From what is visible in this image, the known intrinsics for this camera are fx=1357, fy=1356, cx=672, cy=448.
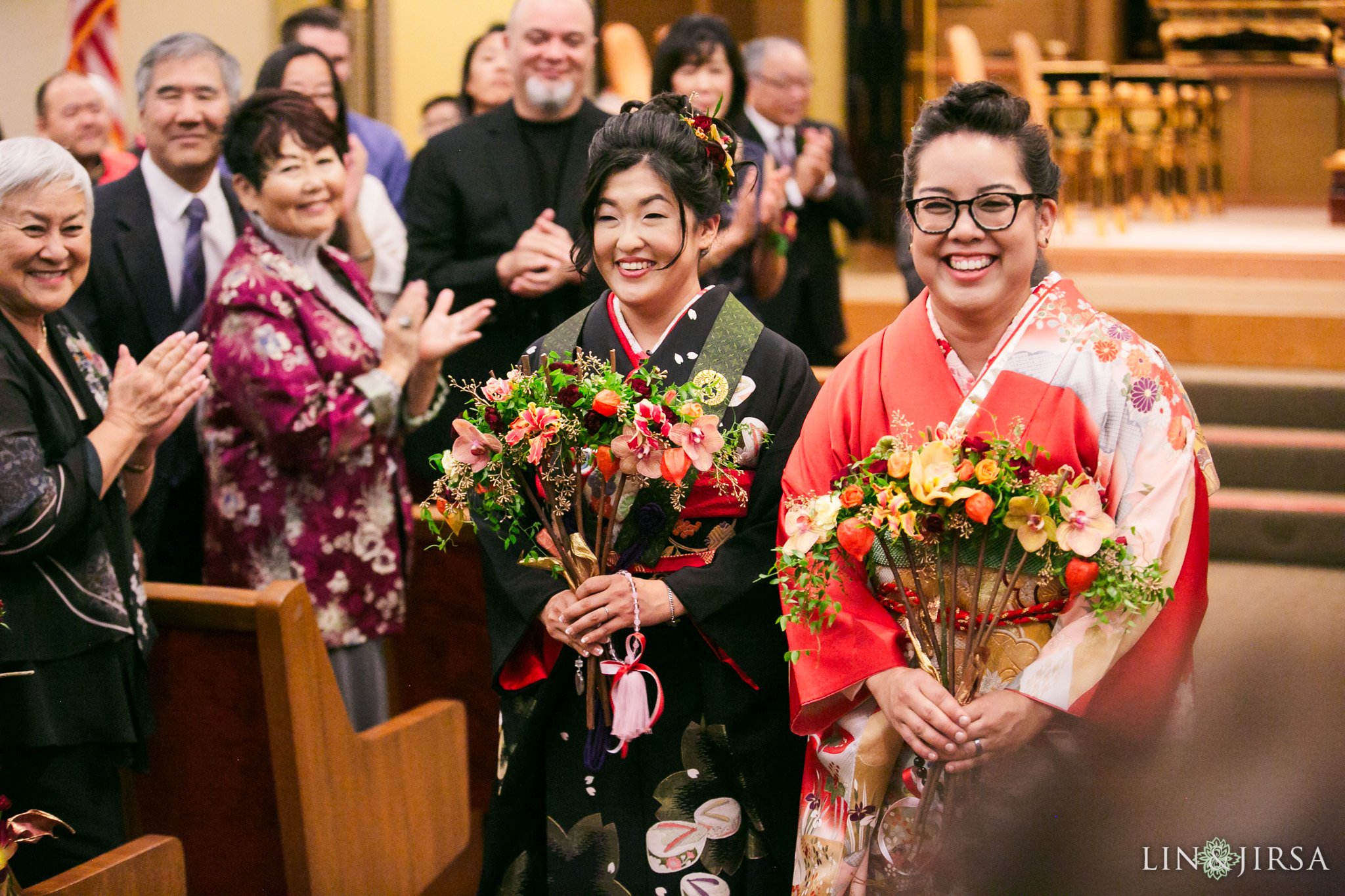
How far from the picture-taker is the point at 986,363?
1830 mm

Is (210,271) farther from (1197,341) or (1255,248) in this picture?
(1255,248)

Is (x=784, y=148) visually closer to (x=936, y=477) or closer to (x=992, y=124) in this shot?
(x=992, y=124)

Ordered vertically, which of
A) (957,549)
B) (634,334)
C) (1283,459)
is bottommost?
(1283,459)

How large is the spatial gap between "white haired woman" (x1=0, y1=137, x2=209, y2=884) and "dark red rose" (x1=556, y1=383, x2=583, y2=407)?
2.95 feet

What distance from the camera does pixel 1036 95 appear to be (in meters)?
6.78

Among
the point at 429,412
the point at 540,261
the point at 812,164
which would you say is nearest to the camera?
the point at 429,412

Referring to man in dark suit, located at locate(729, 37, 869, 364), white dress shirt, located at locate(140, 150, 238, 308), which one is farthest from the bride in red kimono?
man in dark suit, located at locate(729, 37, 869, 364)

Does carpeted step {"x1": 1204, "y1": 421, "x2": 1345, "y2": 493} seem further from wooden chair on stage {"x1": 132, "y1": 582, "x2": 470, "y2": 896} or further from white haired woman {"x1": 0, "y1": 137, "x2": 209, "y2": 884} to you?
white haired woman {"x1": 0, "y1": 137, "x2": 209, "y2": 884}

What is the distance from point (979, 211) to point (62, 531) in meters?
1.51

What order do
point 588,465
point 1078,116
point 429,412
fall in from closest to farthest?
point 588,465 → point 429,412 → point 1078,116

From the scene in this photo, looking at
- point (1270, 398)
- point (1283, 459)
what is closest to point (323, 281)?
point (1283, 459)

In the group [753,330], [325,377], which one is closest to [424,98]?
[325,377]

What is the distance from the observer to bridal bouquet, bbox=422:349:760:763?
1.84m

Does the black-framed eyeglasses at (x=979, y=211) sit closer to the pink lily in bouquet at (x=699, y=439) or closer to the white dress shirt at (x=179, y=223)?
the pink lily in bouquet at (x=699, y=439)
